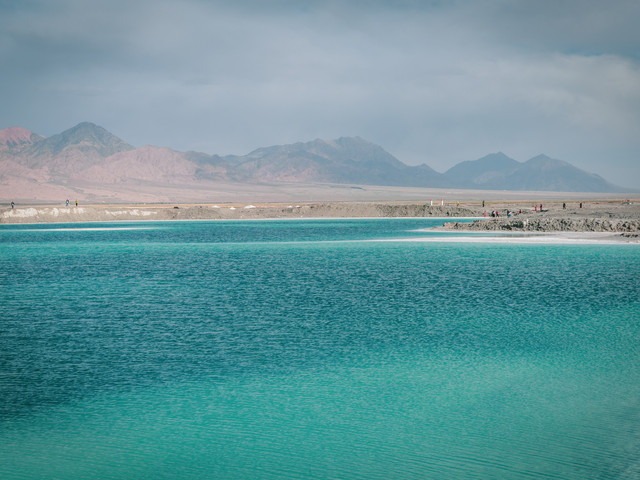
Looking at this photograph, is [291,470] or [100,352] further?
[100,352]

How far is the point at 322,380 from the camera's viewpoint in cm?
1343

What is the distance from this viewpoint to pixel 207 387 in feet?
42.6

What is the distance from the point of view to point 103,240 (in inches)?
2391

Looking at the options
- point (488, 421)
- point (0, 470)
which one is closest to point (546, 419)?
point (488, 421)

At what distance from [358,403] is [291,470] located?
112 inches

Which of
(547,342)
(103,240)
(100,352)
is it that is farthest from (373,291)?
(103,240)

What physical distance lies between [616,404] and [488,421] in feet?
8.30

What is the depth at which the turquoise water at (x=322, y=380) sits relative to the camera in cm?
985

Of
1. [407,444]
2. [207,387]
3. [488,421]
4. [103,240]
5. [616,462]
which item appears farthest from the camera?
[103,240]

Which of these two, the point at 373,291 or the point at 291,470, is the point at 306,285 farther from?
the point at 291,470

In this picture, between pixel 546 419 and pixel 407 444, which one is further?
pixel 546 419

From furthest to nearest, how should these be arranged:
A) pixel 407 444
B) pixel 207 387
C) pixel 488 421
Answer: pixel 207 387, pixel 488 421, pixel 407 444

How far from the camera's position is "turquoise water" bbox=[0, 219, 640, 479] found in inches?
388

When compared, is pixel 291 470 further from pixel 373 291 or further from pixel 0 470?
pixel 373 291
